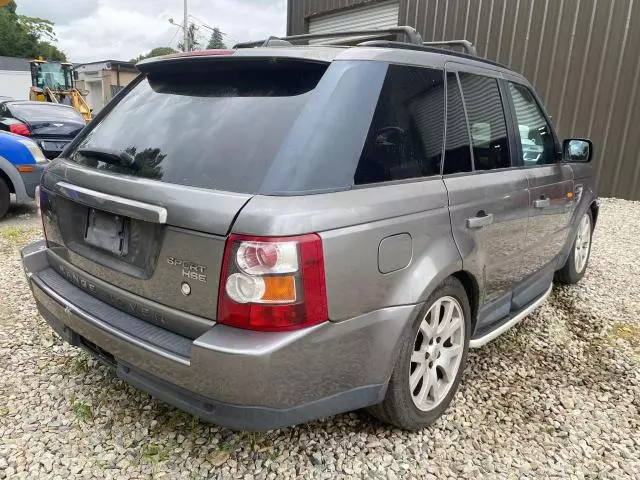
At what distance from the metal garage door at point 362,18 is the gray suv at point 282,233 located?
9614mm

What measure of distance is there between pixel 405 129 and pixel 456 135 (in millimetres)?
459

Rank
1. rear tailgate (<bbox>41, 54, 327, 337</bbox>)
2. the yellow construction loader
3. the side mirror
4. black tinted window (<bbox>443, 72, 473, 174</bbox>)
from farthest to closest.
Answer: the yellow construction loader
the side mirror
black tinted window (<bbox>443, 72, 473, 174</bbox>)
rear tailgate (<bbox>41, 54, 327, 337</bbox>)

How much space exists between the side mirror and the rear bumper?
2.40 m

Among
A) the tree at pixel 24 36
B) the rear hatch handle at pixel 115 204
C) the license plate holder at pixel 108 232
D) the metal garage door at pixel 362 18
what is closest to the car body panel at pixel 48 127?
the metal garage door at pixel 362 18

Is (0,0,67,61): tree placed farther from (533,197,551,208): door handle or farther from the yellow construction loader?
(533,197,551,208): door handle

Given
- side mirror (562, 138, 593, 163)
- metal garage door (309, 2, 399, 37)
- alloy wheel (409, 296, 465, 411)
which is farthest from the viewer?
metal garage door (309, 2, 399, 37)

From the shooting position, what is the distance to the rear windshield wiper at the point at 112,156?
212 cm

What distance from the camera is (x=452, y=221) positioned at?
2.28m

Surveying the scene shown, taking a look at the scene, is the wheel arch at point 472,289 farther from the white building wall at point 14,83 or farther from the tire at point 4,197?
the white building wall at point 14,83

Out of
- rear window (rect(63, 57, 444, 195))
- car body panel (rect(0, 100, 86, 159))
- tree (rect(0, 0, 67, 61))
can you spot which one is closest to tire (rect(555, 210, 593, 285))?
rear window (rect(63, 57, 444, 195))

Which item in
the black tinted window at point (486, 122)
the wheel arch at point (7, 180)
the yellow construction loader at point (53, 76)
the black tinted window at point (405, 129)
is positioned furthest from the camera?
the yellow construction loader at point (53, 76)

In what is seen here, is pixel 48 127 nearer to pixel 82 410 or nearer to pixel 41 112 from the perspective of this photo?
pixel 41 112

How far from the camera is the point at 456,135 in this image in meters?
2.50

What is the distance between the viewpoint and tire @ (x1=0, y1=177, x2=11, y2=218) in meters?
6.35
